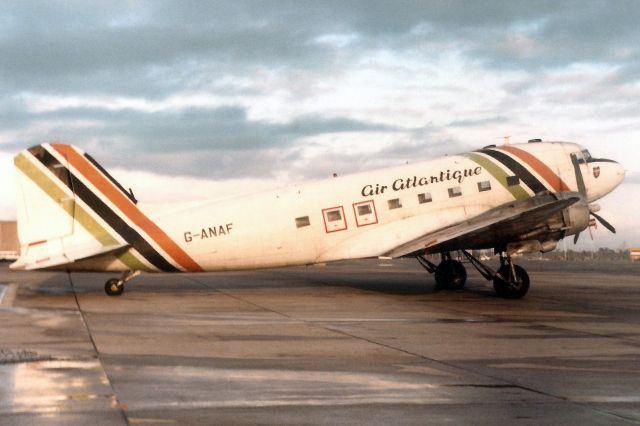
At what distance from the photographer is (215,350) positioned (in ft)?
47.2

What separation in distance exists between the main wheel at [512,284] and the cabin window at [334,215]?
18.3ft

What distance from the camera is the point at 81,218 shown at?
953 inches

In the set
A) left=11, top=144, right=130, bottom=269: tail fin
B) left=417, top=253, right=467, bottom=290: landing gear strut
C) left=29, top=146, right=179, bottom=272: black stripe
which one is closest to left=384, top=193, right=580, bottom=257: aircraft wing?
left=417, top=253, right=467, bottom=290: landing gear strut

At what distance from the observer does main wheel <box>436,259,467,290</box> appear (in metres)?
29.4

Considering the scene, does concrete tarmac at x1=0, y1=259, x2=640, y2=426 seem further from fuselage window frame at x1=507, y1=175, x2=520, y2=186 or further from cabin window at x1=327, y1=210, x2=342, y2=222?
fuselage window frame at x1=507, y1=175, x2=520, y2=186

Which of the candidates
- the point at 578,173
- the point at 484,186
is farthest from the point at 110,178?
the point at 578,173

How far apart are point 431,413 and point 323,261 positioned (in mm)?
16718

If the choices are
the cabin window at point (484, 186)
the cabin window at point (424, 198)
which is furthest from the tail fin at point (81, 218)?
the cabin window at point (484, 186)

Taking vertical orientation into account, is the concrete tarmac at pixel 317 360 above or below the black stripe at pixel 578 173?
below

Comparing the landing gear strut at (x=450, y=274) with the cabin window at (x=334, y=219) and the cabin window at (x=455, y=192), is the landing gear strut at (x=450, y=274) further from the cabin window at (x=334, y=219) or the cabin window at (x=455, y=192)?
the cabin window at (x=334, y=219)

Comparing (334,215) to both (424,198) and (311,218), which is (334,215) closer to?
(311,218)

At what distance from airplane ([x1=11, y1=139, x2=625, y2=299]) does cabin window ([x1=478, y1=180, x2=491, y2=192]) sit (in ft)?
0.11

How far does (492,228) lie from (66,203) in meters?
13.3

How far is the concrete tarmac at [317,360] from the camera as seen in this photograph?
9352 millimetres
